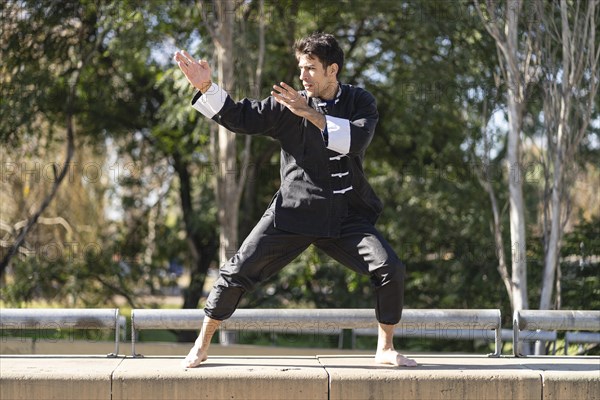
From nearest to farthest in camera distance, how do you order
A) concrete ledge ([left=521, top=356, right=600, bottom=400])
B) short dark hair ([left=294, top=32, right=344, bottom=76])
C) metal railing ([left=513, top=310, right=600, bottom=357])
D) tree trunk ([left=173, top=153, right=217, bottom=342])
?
concrete ledge ([left=521, top=356, right=600, bottom=400]), short dark hair ([left=294, top=32, right=344, bottom=76]), metal railing ([left=513, top=310, right=600, bottom=357]), tree trunk ([left=173, top=153, right=217, bottom=342])

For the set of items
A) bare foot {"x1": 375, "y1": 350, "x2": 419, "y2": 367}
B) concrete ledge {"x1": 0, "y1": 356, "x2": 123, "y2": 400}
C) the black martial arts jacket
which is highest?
the black martial arts jacket

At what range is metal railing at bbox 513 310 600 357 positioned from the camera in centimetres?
502

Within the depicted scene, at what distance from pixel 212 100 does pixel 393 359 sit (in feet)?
5.58

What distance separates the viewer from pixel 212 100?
4379 mm

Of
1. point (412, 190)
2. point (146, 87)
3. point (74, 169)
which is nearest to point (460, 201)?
point (412, 190)

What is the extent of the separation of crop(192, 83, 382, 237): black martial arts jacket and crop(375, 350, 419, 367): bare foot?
0.74 m

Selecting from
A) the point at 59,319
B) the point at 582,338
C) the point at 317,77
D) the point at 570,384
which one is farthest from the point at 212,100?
the point at 582,338

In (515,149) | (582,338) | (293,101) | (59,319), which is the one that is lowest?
(582,338)

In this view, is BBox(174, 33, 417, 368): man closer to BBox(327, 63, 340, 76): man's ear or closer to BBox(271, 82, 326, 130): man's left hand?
BBox(327, 63, 340, 76): man's ear

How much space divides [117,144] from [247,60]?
4.53 metres

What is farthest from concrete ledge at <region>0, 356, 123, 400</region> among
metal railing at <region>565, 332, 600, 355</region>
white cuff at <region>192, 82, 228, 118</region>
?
metal railing at <region>565, 332, 600, 355</region>

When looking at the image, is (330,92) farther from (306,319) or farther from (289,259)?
(306,319)

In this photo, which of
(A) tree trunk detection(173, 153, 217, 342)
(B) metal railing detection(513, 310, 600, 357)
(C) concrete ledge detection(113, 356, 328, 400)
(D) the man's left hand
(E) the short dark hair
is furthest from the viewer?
(A) tree trunk detection(173, 153, 217, 342)

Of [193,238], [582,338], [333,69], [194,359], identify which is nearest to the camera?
[194,359]
